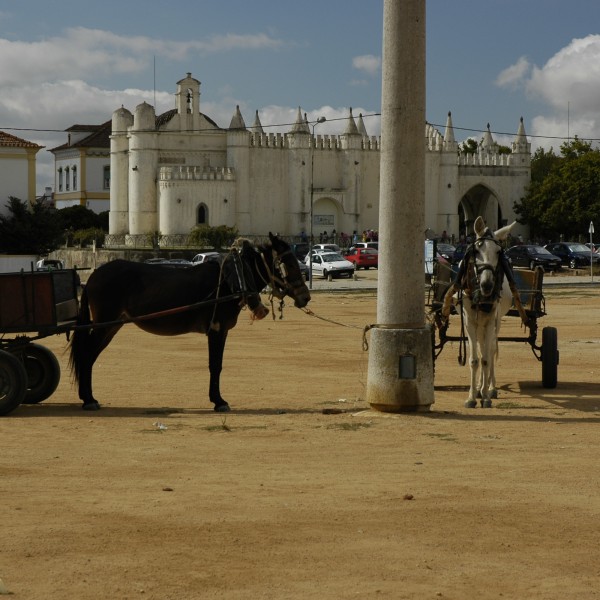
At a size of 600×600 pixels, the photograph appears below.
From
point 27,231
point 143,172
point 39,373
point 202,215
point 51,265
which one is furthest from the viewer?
point 143,172

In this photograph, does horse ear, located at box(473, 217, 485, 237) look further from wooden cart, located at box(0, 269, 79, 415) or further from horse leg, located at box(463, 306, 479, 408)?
wooden cart, located at box(0, 269, 79, 415)

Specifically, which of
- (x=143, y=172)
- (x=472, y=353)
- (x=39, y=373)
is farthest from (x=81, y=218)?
(x=472, y=353)

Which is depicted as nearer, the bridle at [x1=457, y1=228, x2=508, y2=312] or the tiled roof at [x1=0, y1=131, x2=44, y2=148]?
the bridle at [x1=457, y1=228, x2=508, y2=312]

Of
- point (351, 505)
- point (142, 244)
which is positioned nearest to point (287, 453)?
point (351, 505)

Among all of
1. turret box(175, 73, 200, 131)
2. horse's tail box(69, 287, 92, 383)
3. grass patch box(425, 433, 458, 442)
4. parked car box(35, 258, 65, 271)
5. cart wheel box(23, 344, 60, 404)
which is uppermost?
turret box(175, 73, 200, 131)

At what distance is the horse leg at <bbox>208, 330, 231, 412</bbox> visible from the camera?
46.0ft

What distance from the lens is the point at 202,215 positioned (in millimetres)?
96312

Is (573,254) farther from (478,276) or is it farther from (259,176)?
(478,276)

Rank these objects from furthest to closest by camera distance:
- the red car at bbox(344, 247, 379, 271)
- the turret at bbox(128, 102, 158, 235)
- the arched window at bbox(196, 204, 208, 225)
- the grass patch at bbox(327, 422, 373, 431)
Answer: the turret at bbox(128, 102, 158, 235), the arched window at bbox(196, 204, 208, 225), the red car at bbox(344, 247, 379, 271), the grass patch at bbox(327, 422, 373, 431)

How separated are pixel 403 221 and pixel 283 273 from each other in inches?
68.0

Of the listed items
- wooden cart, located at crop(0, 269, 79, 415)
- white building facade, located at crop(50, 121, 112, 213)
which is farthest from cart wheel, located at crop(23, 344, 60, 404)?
white building facade, located at crop(50, 121, 112, 213)

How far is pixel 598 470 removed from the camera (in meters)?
10.3

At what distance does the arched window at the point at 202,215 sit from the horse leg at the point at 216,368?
82.0 meters

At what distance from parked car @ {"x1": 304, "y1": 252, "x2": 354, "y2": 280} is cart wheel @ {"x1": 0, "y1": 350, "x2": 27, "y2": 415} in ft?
154
